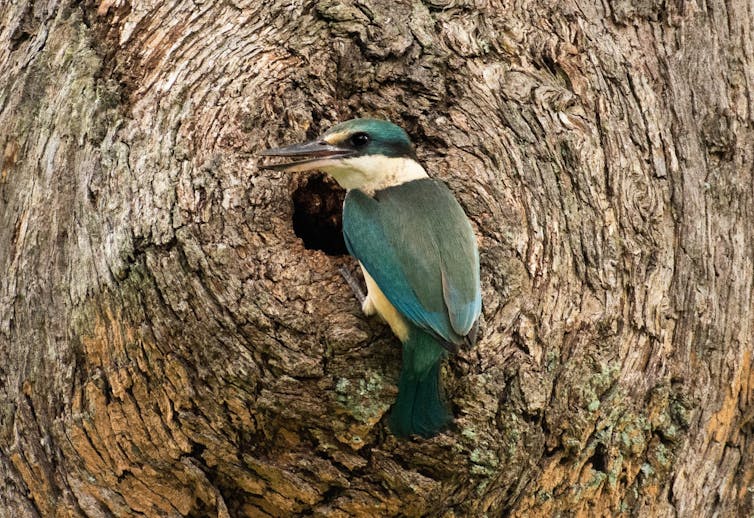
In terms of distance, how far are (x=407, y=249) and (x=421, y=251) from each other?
54mm

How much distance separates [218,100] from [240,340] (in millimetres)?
955

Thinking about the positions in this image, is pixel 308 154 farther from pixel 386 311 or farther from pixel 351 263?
pixel 386 311

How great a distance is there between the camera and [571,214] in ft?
12.3

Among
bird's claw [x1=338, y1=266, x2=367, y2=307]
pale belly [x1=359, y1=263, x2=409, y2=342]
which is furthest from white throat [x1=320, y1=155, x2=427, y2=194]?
pale belly [x1=359, y1=263, x2=409, y2=342]

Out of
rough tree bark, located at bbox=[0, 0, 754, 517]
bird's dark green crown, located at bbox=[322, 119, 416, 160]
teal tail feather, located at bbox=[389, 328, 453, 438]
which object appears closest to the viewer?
teal tail feather, located at bbox=[389, 328, 453, 438]

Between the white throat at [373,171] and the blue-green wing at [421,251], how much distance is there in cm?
6

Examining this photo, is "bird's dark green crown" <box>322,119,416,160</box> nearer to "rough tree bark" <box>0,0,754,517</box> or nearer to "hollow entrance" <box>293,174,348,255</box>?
"rough tree bark" <box>0,0,754,517</box>

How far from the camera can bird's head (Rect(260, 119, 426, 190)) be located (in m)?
3.65

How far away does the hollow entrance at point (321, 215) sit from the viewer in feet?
13.8

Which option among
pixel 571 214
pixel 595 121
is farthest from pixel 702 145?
pixel 571 214

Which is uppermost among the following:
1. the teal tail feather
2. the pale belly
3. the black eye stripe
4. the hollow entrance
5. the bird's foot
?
the black eye stripe

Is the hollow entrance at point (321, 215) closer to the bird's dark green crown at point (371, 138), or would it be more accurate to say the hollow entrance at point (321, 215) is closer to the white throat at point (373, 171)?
the white throat at point (373, 171)

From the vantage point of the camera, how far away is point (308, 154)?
3.66 m

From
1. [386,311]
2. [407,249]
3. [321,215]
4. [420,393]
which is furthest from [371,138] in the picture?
[420,393]
